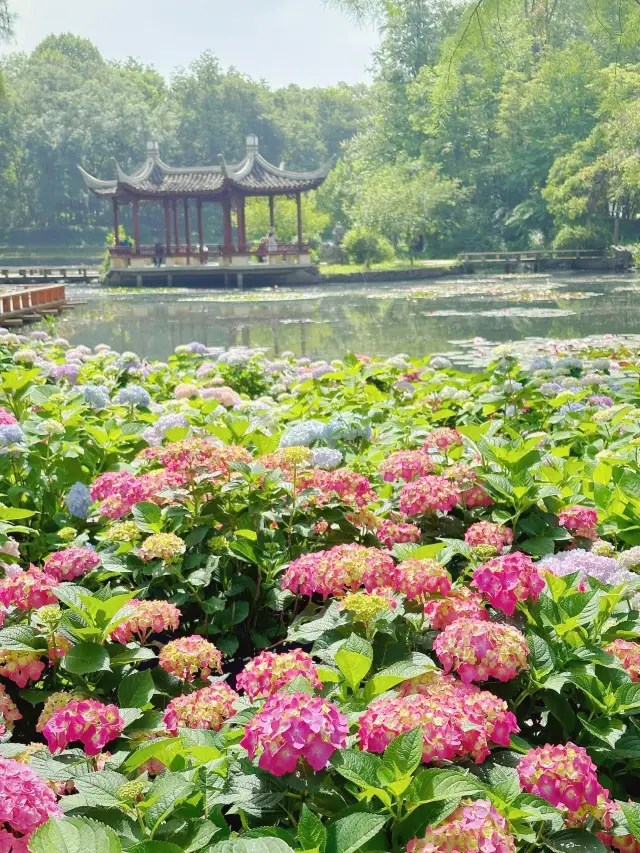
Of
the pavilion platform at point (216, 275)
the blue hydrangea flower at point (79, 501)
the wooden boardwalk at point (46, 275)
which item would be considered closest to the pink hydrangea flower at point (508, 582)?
the blue hydrangea flower at point (79, 501)

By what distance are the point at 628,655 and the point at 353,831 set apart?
56 centimetres

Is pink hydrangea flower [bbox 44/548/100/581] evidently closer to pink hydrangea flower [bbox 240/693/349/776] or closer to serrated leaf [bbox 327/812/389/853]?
pink hydrangea flower [bbox 240/693/349/776]

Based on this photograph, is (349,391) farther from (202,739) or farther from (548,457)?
(202,739)

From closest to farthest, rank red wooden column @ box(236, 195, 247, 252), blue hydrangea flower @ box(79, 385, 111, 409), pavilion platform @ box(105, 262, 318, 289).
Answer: blue hydrangea flower @ box(79, 385, 111, 409) < pavilion platform @ box(105, 262, 318, 289) < red wooden column @ box(236, 195, 247, 252)

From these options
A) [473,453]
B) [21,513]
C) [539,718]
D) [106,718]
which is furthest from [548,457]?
[106,718]

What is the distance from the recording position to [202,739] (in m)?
1.08

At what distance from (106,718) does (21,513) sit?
0.77 metres

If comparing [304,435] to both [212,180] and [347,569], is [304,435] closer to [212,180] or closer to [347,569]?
[347,569]

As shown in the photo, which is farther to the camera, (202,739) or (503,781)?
(202,739)

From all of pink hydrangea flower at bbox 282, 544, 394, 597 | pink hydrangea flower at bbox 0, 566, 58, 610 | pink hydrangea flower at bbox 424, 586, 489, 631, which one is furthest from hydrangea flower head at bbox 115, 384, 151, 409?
pink hydrangea flower at bbox 424, 586, 489, 631

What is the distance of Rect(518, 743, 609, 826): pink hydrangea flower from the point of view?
957 mm

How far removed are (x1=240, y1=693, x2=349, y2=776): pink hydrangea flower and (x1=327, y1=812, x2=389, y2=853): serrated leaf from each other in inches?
2.6

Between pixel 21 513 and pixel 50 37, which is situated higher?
pixel 50 37

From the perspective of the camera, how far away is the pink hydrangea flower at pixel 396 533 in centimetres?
174
